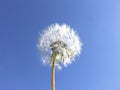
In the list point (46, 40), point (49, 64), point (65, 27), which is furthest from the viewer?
point (65, 27)

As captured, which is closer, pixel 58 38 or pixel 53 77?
pixel 53 77

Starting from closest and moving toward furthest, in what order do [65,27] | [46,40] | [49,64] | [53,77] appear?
[53,77], [49,64], [46,40], [65,27]

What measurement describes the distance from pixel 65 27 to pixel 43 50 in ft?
14.5

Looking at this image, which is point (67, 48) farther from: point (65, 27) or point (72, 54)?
point (65, 27)

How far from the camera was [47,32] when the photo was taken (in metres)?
36.1

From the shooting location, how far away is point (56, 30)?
36.7 m

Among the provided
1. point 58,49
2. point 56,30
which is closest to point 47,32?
point 56,30

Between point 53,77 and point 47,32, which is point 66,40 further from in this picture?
point 53,77

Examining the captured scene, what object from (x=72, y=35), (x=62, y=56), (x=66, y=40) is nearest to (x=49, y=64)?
(x=62, y=56)

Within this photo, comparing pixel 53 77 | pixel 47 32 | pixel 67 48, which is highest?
pixel 47 32

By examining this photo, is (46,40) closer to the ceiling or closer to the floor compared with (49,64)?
closer to the ceiling

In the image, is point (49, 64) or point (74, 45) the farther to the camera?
point (74, 45)

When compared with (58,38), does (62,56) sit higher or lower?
lower

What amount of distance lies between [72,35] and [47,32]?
3.04 m
